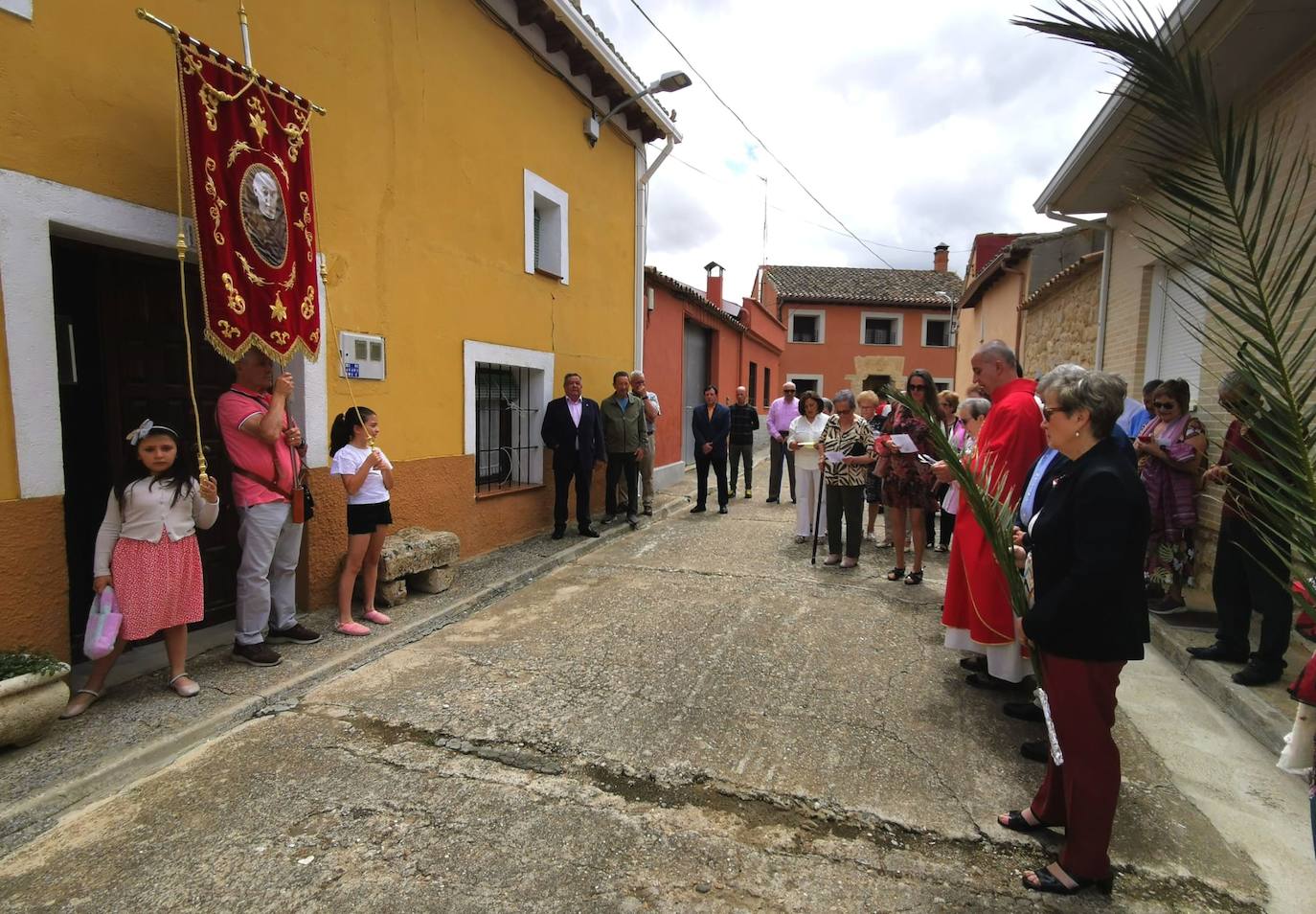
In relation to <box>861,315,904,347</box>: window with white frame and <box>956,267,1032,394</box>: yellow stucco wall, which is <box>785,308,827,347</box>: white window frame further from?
<box>956,267,1032,394</box>: yellow stucco wall

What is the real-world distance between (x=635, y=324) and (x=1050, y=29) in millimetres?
8340

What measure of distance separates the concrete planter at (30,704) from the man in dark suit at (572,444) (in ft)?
14.7

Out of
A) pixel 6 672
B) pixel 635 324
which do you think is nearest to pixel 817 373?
pixel 635 324

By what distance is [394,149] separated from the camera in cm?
523

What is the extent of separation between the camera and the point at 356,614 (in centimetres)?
471

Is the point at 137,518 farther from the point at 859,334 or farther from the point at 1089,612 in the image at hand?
the point at 859,334

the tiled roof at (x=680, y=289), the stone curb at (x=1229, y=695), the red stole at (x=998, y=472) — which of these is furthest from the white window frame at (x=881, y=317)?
the red stole at (x=998, y=472)

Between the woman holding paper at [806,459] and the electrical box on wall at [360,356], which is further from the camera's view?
the woman holding paper at [806,459]

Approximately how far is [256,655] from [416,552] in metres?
1.38

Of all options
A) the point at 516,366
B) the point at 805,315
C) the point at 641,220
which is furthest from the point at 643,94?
the point at 805,315

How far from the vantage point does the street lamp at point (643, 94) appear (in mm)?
7699

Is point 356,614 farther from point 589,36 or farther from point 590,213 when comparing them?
point 589,36

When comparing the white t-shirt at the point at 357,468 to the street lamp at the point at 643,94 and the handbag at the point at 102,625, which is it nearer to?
the handbag at the point at 102,625

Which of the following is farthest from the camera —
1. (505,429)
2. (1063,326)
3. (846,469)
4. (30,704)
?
(1063,326)
